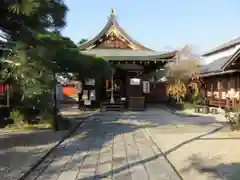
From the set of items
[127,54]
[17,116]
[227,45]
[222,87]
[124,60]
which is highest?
[227,45]

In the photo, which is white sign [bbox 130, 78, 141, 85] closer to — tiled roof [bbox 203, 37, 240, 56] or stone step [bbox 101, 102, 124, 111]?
stone step [bbox 101, 102, 124, 111]

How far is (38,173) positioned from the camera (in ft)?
20.3

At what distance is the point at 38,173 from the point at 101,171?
1151 mm

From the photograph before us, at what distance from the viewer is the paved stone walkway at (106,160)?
6020 mm

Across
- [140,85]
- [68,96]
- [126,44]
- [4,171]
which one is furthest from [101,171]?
[68,96]

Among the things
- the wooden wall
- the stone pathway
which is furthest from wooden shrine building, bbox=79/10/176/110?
the stone pathway

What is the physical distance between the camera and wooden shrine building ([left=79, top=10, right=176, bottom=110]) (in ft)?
71.4

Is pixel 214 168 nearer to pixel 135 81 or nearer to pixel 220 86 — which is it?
pixel 135 81

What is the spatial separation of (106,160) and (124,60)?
14654 mm

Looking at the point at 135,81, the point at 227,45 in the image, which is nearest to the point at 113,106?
the point at 135,81

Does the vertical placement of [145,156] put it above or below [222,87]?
below

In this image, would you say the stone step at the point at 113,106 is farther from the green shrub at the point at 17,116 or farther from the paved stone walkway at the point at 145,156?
the paved stone walkway at the point at 145,156

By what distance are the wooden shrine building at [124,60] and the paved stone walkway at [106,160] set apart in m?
11.0

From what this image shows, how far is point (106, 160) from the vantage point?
722 centimetres
